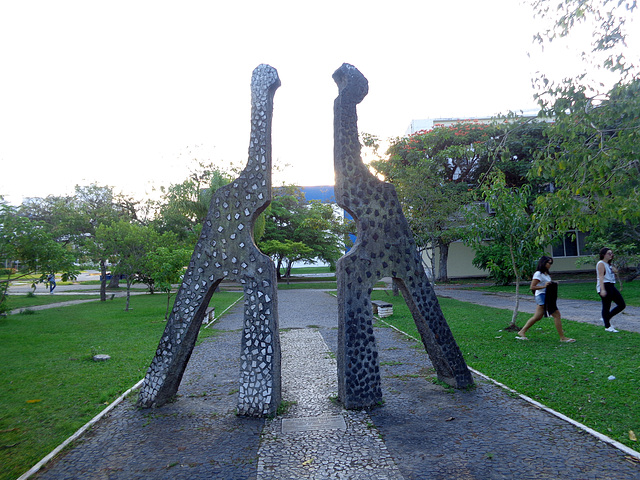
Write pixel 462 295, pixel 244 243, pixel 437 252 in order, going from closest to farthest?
1. pixel 244 243
2. pixel 462 295
3. pixel 437 252

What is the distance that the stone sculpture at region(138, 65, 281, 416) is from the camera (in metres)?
5.24

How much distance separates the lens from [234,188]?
5531 mm

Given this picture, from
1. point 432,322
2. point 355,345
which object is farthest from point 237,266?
point 432,322

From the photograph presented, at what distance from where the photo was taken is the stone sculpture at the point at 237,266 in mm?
5242

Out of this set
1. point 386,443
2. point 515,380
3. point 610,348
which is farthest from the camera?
point 610,348

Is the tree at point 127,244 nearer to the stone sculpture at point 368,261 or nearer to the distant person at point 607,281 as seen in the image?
the stone sculpture at point 368,261

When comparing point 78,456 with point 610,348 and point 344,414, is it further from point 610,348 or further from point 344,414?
point 610,348

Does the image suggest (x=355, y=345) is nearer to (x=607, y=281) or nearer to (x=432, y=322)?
(x=432, y=322)

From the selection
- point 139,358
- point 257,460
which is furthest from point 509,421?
point 139,358

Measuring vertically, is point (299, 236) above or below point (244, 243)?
above

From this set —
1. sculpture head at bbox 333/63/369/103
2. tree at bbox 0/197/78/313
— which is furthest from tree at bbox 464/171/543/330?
tree at bbox 0/197/78/313

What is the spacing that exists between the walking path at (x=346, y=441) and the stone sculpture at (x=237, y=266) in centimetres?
55

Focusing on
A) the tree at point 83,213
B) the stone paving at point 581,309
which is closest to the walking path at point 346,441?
the stone paving at point 581,309

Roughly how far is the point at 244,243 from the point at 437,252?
92.5ft
